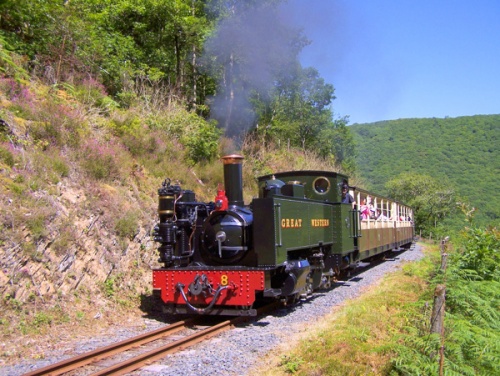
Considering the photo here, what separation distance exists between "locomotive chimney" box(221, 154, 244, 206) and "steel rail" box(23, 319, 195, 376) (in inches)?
86.0

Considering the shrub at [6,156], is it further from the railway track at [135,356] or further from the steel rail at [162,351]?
the steel rail at [162,351]

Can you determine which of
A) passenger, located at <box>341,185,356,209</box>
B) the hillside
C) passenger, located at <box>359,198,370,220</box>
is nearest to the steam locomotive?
passenger, located at <box>341,185,356,209</box>

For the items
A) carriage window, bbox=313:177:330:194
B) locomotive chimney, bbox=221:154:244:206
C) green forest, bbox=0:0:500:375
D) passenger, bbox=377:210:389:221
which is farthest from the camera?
passenger, bbox=377:210:389:221

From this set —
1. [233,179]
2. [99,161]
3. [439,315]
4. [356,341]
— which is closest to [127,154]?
[99,161]

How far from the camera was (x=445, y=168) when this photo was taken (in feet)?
239

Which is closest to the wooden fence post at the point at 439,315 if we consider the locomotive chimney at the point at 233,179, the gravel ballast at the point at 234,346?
the gravel ballast at the point at 234,346

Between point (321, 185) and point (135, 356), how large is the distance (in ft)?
20.7

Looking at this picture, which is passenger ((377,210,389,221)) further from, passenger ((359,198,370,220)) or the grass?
the grass

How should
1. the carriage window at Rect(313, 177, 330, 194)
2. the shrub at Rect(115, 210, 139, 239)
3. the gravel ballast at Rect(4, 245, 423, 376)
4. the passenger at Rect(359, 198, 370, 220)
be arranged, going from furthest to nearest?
the passenger at Rect(359, 198, 370, 220) → the carriage window at Rect(313, 177, 330, 194) → the shrub at Rect(115, 210, 139, 239) → the gravel ballast at Rect(4, 245, 423, 376)

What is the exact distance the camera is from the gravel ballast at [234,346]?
5.12 m

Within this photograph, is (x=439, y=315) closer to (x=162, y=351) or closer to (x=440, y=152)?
(x=162, y=351)

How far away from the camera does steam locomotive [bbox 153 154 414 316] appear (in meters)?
7.23

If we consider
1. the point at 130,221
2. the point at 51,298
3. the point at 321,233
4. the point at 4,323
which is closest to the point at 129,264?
the point at 130,221

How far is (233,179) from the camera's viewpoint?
26.2 ft
